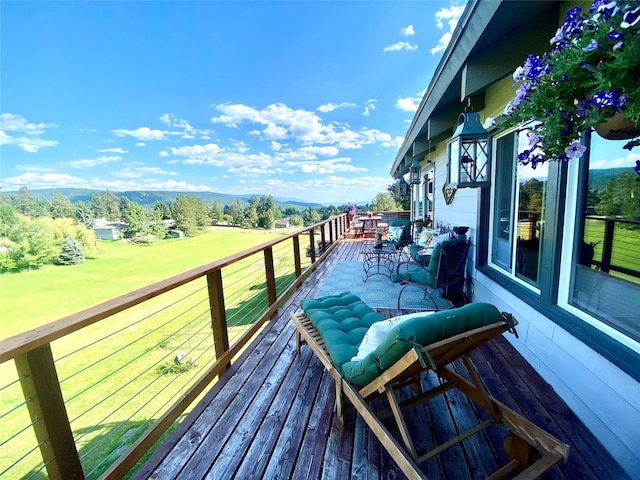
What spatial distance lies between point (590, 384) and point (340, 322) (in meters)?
1.54

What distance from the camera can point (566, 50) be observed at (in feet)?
3.21

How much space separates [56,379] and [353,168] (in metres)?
33.7

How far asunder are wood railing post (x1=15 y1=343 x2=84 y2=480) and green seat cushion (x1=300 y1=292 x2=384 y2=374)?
4.21ft

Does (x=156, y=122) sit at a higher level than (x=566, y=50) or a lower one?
higher

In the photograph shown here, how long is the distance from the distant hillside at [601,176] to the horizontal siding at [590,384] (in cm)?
95

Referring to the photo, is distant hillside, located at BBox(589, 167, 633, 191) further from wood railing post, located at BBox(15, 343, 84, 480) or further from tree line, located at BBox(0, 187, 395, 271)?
tree line, located at BBox(0, 187, 395, 271)

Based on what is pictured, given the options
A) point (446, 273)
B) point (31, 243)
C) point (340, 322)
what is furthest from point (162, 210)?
point (340, 322)

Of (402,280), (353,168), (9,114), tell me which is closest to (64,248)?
(9,114)

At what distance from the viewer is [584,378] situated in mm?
1674

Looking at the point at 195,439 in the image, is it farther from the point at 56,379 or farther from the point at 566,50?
the point at 566,50

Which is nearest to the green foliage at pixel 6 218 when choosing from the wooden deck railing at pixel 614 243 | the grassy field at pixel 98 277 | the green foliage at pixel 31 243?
the green foliage at pixel 31 243

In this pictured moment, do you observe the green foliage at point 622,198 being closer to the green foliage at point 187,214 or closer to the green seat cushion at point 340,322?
the green seat cushion at point 340,322

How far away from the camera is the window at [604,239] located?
1613 millimetres

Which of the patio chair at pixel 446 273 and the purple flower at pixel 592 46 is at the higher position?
the purple flower at pixel 592 46
